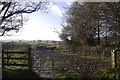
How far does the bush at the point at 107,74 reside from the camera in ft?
25.8

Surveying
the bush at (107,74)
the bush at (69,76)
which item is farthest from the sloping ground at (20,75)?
the bush at (107,74)

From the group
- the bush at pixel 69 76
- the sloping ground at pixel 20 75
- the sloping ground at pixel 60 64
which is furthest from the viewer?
the sloping ground at pixel 60 64

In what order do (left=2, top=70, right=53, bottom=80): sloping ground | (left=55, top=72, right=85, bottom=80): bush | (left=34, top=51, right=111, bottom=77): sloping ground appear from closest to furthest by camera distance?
1. (left=55, top=72, right=85, bottom=80): bush
2. (left=2, top=70, right=53, bottom=80): sloping ground
3. (left=34, top=51, right=111, bottom=77): sloping ground

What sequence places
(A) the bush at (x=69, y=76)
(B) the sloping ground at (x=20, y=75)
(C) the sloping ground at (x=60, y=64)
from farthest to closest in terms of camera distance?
(C) the sloping ground at (x=60, y=64) → (B) the sloping ground at (x=20, y=75) → (A) the bush at (x=69, y=76)

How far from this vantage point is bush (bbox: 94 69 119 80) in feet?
25.8

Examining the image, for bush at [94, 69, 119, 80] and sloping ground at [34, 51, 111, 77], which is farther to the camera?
sloping ground at [34, 51, 111, 77]

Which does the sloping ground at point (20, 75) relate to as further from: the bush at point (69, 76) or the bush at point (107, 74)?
the bush at point (107, 74)

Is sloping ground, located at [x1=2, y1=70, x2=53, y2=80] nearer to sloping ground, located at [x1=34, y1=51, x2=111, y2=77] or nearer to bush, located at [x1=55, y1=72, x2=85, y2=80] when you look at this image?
sloping ground, located at [x1=34, y1=51, x2=111, y2=77]

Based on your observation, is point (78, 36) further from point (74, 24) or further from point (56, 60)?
point (56, 60)

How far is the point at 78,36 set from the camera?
1694cm

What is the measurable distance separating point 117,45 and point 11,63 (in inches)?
204

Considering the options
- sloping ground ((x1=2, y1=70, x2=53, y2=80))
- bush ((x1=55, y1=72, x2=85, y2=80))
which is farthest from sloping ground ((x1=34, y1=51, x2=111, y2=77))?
bush ((x1=55, y1=72, x2=85, y2=80))

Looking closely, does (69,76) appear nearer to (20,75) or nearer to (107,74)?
(107,74)

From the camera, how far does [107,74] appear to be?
26.7 ft
